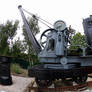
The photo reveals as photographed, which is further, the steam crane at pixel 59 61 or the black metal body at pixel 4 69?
the black metal body at pixel 4 69

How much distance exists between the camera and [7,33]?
1920 cm

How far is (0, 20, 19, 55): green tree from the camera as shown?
17875mm

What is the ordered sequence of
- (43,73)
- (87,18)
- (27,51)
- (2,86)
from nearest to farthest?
1. (43,73)
2. (2,86)
3. (87,18)
4. (27,51)

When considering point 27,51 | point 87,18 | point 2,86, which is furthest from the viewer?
point 27,51

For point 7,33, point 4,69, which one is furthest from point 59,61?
point 7,33

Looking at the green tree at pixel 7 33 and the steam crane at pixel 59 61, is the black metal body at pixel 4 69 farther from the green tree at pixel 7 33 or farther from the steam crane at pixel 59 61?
the green tree at pixel 7 33

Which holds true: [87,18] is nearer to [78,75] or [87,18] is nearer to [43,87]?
[78,75]

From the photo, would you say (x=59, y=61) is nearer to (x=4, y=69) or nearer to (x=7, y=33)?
(x=4, y=69)

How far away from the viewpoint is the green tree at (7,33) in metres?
17.9

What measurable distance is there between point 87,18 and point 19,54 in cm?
1147

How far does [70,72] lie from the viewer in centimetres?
783

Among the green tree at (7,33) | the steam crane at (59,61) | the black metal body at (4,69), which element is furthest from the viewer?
the green tree at (7,33)

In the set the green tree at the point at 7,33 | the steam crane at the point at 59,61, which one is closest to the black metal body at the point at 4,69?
the steam crane at the point at 59,61

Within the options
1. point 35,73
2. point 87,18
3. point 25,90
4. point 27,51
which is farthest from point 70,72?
point 27,51
